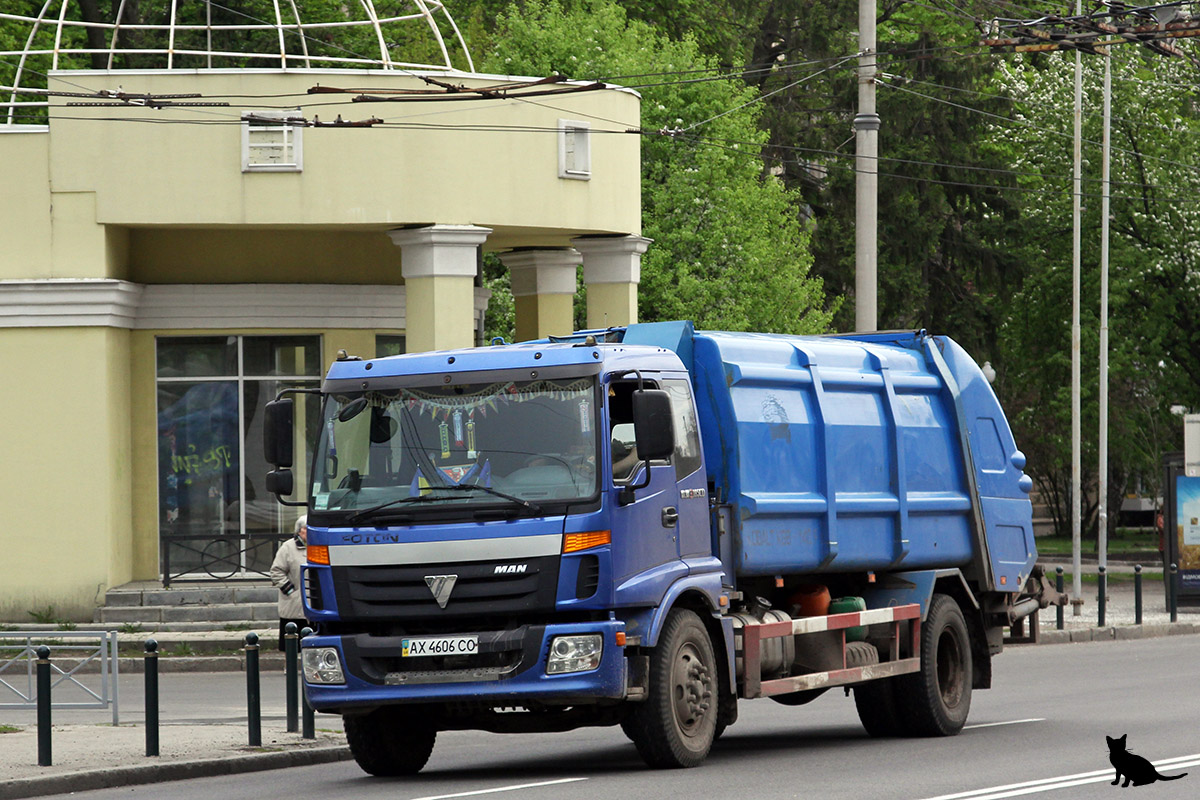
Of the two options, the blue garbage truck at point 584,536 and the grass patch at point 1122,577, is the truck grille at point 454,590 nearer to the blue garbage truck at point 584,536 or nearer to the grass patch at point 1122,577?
the blue garbage truck at point 584,536

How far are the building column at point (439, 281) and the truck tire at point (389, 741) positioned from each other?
11.9 metres

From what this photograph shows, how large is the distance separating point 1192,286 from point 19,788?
32787 millimetres

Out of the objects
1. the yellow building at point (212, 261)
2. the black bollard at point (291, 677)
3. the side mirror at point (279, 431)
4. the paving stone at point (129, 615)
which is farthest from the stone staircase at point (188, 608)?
the side mirror at point (279, 431)

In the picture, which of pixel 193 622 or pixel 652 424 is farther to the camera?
pixel 193 622

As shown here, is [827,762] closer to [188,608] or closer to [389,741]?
[389,741]

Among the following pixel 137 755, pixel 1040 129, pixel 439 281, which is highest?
pixel 1040 129

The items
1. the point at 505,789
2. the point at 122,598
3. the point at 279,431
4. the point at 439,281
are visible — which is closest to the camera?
the point at 505,789

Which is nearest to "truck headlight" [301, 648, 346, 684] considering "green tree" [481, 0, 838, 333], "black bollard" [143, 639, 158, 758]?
"black bollard" [143, 639, 158, 758]

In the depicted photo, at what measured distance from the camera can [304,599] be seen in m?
11.9

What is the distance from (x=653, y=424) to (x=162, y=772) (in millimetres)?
4246

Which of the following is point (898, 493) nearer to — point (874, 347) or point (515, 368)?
point (874, 347)

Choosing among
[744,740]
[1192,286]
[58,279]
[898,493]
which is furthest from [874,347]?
[1192,286]

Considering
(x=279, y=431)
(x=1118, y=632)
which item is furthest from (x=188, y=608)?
(x=1118, y=632)

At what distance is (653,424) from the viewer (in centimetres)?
1114
